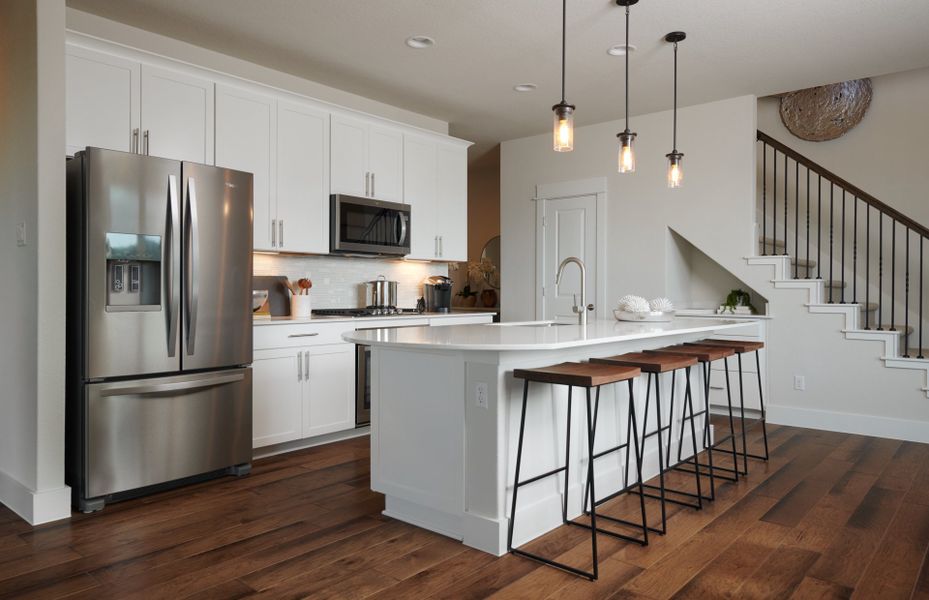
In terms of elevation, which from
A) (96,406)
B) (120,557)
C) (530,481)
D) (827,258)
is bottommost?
(120,557)

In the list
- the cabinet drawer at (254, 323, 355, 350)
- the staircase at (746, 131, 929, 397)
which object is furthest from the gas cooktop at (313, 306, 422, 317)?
the staircase at (746, 131, 929, 397)

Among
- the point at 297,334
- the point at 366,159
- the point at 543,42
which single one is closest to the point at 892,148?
the point at 543,42

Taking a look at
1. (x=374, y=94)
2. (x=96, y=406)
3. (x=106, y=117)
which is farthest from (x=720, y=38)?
(x=96, y=406)

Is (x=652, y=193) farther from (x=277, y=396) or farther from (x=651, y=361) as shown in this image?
(x=277, y=396)

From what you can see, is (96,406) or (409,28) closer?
(96,406)

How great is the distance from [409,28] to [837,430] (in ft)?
14.5

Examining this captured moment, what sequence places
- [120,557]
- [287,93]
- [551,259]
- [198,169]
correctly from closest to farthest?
[120,557]
[198,169]
[287,93]
[551,259]

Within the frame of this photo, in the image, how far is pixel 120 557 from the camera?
2.58 meters

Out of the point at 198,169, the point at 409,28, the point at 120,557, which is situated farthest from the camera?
the point at 409,28

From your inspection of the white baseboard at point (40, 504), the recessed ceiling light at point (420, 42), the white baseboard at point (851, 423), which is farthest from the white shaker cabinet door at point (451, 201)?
the white baseboard at point (40, 504)

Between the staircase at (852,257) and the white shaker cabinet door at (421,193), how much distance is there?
2.82 metres

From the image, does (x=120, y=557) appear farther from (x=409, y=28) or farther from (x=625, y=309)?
(x=409, y=28)

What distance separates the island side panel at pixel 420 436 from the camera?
2.80 meters

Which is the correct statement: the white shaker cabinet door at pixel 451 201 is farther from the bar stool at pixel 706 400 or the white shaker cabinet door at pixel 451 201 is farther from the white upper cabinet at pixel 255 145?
the bar stool at pixel 706 400
